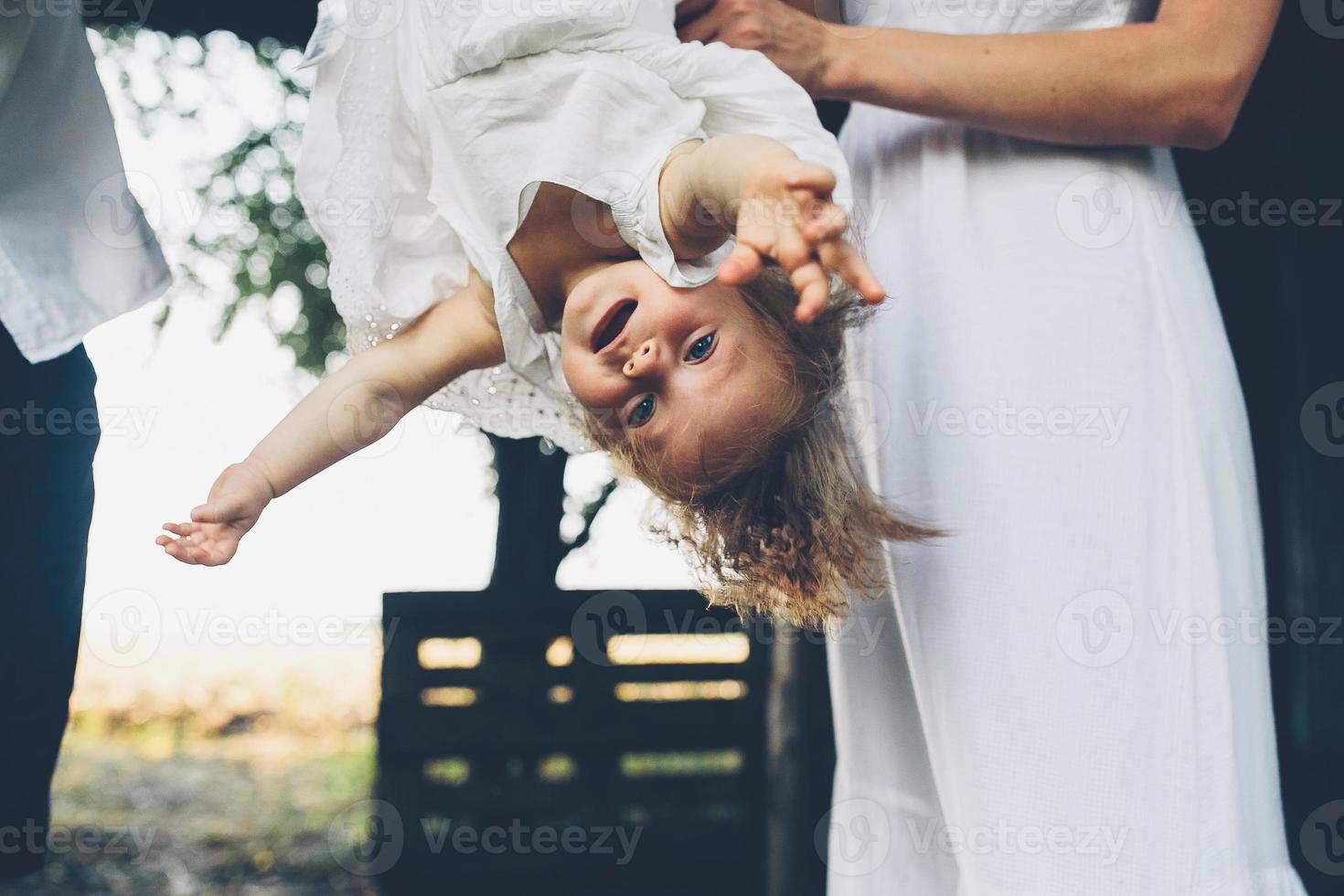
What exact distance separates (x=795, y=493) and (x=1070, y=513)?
13.9 inches

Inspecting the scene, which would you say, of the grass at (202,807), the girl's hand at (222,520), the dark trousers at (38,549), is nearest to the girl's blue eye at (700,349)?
the girl's hand at (222,520)

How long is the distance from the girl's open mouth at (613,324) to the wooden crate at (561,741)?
3806 mm

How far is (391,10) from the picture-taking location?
1.50 metres

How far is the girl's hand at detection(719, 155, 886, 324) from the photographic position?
882mm

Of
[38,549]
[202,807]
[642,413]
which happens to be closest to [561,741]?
[202,807]

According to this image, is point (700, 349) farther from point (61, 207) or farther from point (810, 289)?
point (61, 207)

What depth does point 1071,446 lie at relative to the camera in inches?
50.4

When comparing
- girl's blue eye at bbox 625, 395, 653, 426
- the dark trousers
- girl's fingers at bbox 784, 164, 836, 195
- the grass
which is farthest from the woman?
the grass

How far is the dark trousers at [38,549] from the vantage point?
1.61 m

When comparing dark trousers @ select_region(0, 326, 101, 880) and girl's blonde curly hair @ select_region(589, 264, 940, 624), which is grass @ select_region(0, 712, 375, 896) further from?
girl's blonde curly hair @ select_region(589, 264, 940, 624)

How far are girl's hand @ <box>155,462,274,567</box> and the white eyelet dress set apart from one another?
1.00 feet

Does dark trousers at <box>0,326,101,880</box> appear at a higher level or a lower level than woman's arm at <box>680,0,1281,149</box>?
lower

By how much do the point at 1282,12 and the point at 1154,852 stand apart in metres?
2.98

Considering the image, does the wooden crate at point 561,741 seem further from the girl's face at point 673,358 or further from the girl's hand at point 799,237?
the girl's hand at point 799,237
